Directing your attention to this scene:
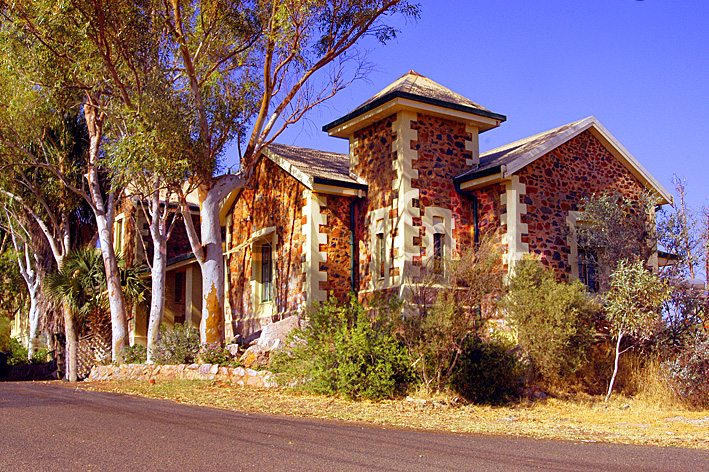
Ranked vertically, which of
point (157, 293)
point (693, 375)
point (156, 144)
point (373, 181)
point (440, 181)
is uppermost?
point (156, 144)

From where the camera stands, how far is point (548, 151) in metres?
16.8

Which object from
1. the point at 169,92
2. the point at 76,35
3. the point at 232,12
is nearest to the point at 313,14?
the point at 232,12

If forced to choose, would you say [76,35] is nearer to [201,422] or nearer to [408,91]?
[408,91]

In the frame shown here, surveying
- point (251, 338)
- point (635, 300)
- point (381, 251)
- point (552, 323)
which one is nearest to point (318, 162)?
point (381, 251)

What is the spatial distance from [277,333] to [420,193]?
489 centimetres

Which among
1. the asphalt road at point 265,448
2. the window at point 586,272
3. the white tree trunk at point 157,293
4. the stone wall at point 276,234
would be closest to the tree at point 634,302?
the window at point 586,272

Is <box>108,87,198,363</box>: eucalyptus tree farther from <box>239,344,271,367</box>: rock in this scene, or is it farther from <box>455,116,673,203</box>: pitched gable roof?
<box>455,116,673,203</box>: pitched gable roof

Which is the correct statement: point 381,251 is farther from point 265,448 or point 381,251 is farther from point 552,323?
point 265,448

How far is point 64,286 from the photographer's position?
22.2 meters

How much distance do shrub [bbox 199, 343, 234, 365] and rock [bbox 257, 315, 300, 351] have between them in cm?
84

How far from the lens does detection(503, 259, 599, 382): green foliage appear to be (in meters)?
13.1

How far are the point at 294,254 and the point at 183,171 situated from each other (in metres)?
4.10

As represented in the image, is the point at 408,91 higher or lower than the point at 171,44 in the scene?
lower

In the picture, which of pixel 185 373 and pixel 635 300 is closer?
pixel 635 300
